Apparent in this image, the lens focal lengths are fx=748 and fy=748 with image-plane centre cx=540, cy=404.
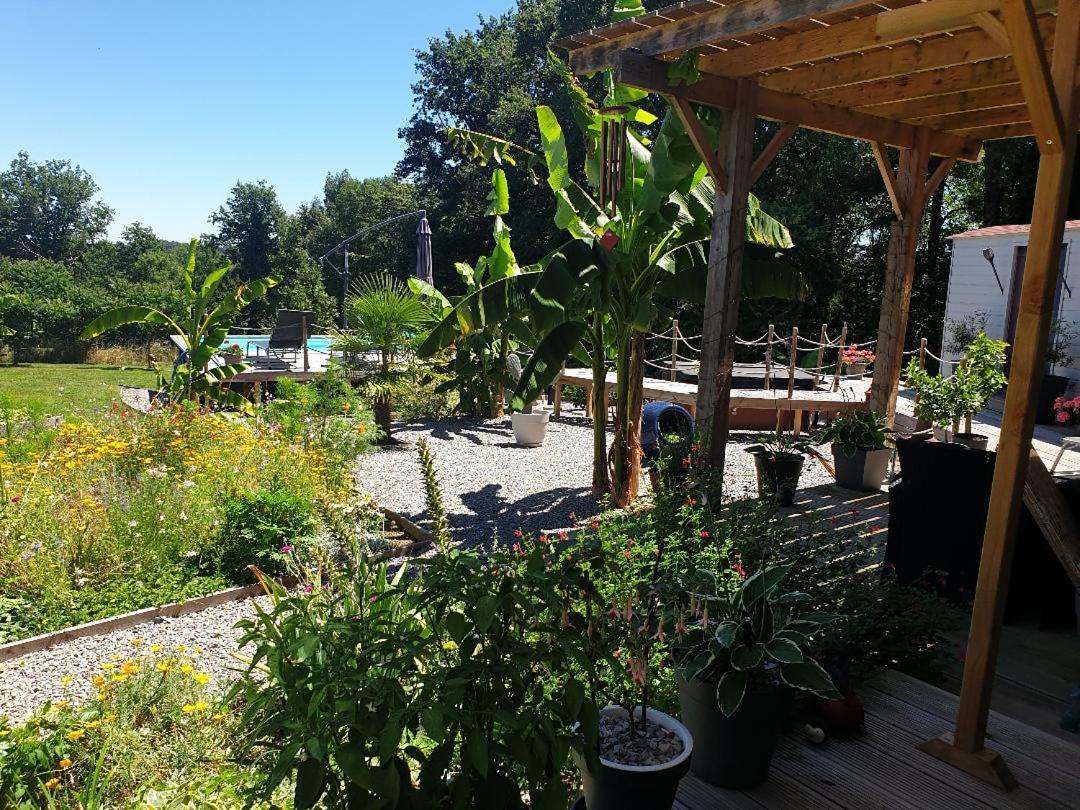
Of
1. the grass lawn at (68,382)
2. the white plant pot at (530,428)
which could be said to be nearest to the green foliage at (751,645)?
the white plant pot at (530,428)

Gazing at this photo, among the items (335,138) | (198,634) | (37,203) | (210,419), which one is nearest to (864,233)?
(210,419)

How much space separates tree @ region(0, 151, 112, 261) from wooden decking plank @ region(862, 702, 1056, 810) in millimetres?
71566

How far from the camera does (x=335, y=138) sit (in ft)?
230

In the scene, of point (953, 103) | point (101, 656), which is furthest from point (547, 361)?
point (953, 103)

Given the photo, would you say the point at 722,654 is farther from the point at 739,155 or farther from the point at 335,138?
the point at 335,138

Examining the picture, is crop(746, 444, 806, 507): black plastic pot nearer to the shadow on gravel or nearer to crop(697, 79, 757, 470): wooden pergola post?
crop(697, 79, 757, 470): wooden pergola post

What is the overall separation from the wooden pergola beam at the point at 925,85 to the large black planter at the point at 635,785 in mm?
5162

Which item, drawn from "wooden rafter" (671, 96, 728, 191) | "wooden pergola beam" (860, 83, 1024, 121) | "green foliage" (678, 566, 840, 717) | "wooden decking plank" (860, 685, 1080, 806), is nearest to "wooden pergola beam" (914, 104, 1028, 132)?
"wooden pergola beam" (860, 83, 1024, 121)

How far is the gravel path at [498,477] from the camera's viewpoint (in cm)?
725

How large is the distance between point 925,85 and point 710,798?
5328 mm

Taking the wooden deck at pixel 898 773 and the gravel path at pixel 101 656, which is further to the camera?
the gravel path at pixel 101 656

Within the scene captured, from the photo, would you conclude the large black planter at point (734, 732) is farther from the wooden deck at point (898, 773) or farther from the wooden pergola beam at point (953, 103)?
the wooden pergola beam at point (953, 103)

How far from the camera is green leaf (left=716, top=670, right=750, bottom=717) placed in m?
2.14

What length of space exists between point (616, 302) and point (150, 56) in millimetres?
44261
